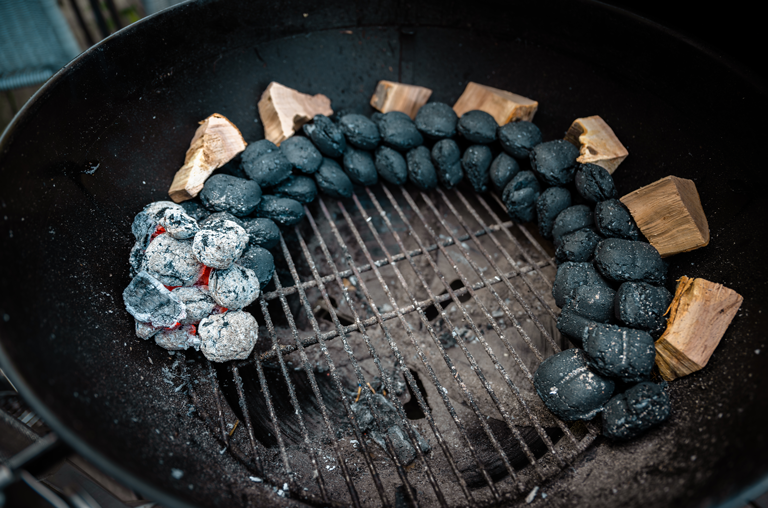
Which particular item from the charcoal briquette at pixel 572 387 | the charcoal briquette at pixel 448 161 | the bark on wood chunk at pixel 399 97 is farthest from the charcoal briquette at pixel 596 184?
the bark on wood chunk at pixel 399 97

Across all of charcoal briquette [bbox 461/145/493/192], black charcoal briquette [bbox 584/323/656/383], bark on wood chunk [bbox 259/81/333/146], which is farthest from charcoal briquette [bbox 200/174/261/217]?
black charcoal briquette [bbox 584/323/656/383]

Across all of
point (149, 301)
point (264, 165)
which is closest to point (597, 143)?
point (264, 165)

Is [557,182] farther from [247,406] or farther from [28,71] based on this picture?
[28,71]

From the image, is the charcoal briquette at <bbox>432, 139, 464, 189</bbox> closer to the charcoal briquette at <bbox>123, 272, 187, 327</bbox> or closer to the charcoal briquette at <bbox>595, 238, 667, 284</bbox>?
the charcoal briquette at <bbox>595, 238, 667, 284</bbox>

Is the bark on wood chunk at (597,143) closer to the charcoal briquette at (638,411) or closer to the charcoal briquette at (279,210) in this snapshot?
the charcoal briquette at (638,411)

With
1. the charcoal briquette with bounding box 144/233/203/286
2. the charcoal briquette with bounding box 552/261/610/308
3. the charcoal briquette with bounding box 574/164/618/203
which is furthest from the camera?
the charcoal briquette with bounding box 574/164/618/203

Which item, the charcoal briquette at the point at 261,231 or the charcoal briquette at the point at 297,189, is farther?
the charcoal briquette at the point at 297,189

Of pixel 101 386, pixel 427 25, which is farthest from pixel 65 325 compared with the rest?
pixel 427 25
